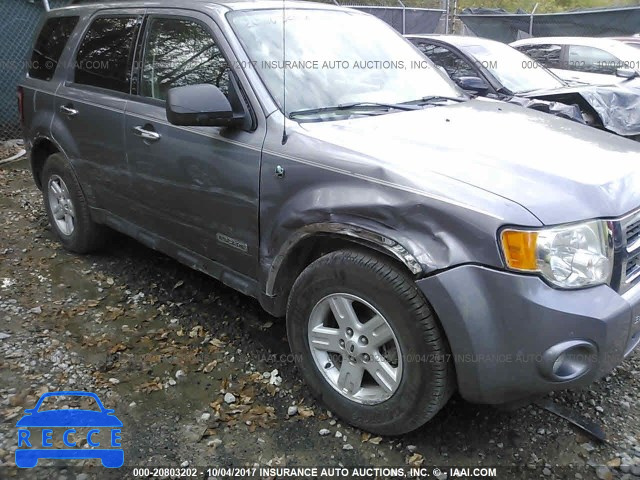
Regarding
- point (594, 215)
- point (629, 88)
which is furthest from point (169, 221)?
A: point (629, 88)

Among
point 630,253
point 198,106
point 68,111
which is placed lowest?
point 630,253

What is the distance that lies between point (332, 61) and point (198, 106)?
880mm

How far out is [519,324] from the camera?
209 centimetres

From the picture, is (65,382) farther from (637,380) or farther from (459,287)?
(637,380)

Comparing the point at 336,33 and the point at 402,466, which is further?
the point at 336,33

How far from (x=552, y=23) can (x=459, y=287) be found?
589 inches

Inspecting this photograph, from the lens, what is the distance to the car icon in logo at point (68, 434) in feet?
8.41

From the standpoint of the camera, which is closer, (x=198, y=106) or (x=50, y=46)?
(x=198, y=106)

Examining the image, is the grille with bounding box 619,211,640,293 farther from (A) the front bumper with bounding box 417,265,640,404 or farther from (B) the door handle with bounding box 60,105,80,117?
(B) the door handle with bounding box 60,105,80,117

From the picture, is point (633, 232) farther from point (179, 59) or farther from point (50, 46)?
point (50, 46)

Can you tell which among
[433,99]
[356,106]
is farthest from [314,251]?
[433,99]

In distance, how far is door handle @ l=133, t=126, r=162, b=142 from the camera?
3.35m

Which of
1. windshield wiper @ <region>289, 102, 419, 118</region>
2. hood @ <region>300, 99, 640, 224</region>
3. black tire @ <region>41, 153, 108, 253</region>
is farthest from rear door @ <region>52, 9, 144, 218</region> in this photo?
hood @ <region>300, 99, 640, 224</region>

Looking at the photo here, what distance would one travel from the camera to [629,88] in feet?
23.4
